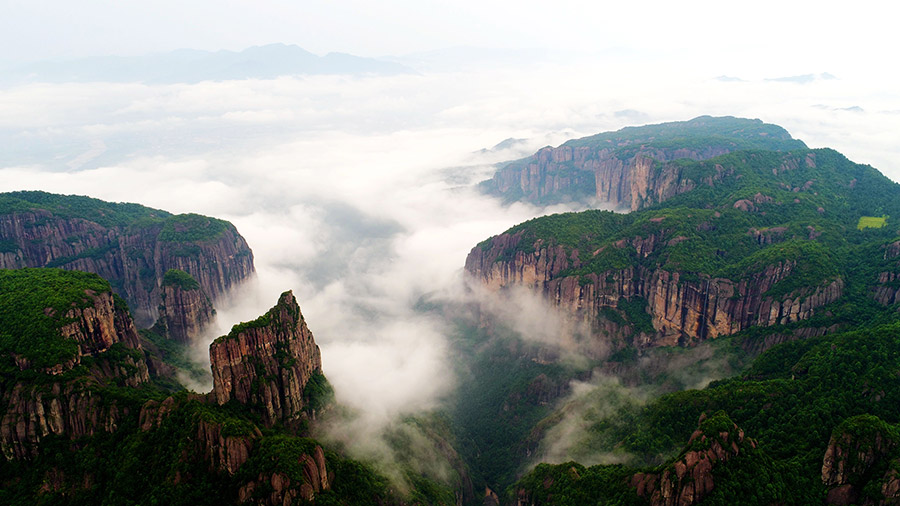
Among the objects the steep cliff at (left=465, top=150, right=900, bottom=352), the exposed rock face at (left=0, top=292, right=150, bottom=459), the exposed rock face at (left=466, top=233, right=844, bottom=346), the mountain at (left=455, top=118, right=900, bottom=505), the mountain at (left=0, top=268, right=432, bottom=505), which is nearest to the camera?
the mountain at (left=0, top=268, right=432, bottom=505)

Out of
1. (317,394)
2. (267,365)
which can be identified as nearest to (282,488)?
(267,365)

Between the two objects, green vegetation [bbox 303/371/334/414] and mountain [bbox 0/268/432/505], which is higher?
mountain [bbox 0/268/432/505]

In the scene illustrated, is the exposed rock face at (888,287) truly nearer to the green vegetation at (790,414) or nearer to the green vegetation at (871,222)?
the green vegetation at (790,414)

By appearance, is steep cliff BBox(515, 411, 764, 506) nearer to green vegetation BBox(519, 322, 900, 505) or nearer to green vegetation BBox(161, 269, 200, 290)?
green vegetation BBox(519, 322, 900, 505)

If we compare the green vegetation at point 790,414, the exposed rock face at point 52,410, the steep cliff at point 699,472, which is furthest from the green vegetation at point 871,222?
the exposed rock face at point 52,410

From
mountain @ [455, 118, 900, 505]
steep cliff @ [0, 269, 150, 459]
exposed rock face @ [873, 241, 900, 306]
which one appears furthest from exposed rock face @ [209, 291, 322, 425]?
exposed rock face @ [873, 241, 900, 306]

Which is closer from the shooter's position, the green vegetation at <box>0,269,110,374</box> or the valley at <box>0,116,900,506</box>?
the valley at <box>0,116,900,506</box>
